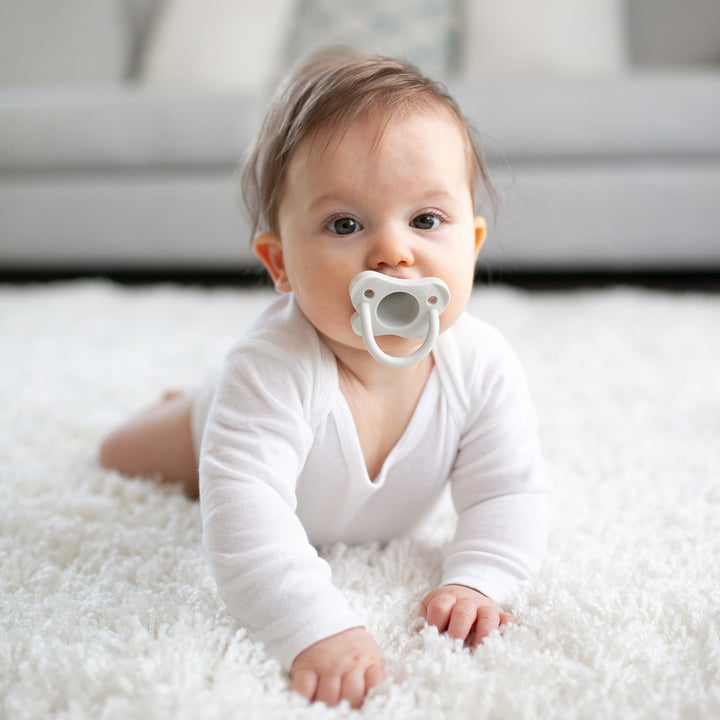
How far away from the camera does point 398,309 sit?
0.61 metres

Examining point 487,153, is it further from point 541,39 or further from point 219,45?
point 219,45

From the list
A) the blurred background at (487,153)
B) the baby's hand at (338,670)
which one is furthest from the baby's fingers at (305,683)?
the blurred background at (487,153)

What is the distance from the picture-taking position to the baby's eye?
23.8 inches

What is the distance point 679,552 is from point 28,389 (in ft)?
3.04

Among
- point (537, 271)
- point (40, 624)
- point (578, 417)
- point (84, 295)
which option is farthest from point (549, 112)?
point (40, 624)

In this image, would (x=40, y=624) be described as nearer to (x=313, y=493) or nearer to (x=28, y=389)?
(x=313, y=493)

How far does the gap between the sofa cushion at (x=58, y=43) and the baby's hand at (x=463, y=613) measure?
2405 millimetres

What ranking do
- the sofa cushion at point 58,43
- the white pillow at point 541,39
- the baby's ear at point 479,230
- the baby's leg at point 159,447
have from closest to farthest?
the baby's ear at point 479,230 → the baby's leg at point 159,447 → the white pillow at point 541,39 → the sofa cushion at point 58,43

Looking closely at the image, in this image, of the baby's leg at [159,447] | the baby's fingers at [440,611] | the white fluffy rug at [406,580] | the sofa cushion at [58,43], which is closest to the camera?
the white fluffy rug at [406,580]

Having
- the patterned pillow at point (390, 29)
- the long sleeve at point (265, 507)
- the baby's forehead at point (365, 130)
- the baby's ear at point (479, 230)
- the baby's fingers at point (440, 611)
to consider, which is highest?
the baby's forehead at point (365, 130)

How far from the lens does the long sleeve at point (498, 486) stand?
0.65m

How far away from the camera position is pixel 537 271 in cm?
214

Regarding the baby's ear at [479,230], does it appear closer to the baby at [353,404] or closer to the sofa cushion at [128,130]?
the baby at [353,404]

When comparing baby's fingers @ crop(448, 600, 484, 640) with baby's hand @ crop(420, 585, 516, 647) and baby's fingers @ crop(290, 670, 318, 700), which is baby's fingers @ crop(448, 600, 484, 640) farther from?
baby's fingers @ crop(290, 670, 318, 700)
